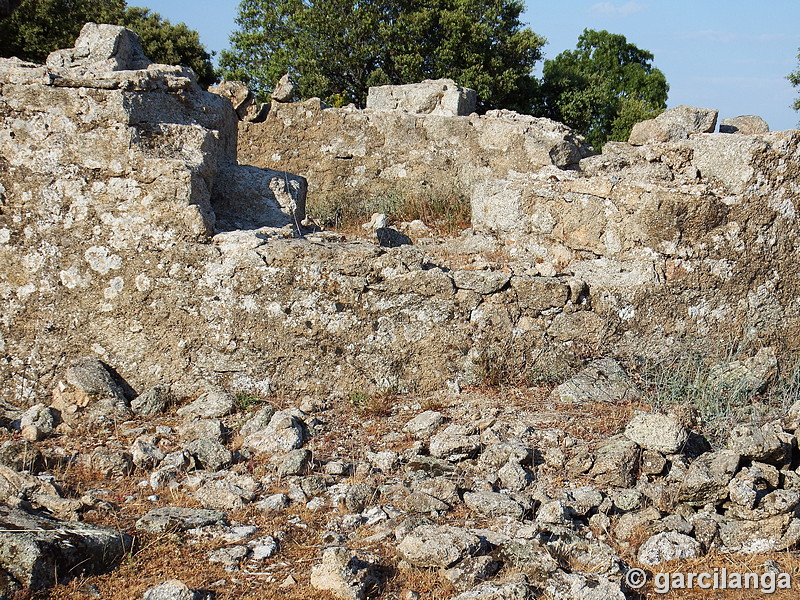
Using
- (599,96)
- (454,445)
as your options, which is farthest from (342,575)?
(599,96)

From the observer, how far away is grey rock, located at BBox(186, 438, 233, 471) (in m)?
4.01

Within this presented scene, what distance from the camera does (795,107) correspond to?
60.9 ft

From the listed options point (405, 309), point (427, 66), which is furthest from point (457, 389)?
point (427, 66)

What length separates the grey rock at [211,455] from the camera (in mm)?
4008

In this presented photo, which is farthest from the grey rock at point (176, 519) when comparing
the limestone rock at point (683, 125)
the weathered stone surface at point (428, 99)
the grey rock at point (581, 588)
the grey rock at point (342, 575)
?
the weathered stone surface at point (428, 99)

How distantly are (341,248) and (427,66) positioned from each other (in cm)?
1586

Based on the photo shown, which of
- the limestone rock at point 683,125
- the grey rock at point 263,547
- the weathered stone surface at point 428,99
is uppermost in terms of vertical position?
the weathered stone surface at point 428,99

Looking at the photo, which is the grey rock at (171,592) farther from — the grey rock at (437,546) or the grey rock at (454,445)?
the grey rock at (454,445)

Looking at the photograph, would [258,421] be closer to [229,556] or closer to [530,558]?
[229,556]

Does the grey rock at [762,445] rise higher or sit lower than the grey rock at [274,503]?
higher

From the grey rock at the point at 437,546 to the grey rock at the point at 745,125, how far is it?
7.15 meters

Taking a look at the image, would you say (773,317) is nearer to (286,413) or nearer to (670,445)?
(670,445)

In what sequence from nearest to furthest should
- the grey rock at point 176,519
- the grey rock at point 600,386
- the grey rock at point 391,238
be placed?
the grey rock at point 176,519 → the grey rock at point 600,386 → the grey rock at point 391,238

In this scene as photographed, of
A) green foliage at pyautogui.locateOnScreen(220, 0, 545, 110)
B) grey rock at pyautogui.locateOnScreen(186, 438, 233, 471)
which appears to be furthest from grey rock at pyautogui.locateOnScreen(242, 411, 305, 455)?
green foliage at pyautogui.locateOnScreen(220, 0, 545, 110)
